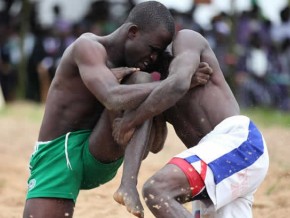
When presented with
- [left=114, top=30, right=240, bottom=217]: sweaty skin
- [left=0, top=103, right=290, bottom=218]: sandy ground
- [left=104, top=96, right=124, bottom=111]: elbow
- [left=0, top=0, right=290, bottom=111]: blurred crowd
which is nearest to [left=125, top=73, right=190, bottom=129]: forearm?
[left=114, top=30, right=240, bottom=217]: sweaty skin

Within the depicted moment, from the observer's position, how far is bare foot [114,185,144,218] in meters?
5.05

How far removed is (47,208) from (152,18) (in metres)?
1.32

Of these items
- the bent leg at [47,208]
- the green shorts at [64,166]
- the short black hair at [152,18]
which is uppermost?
the short black hair at [152,18]

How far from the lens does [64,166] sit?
18.4ft

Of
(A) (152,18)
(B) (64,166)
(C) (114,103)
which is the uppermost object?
(A) (152,18)

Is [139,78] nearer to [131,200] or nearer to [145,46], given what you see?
[145,46]

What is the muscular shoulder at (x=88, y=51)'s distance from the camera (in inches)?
212

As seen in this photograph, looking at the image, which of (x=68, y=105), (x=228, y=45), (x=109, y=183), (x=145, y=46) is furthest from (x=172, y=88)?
(x=228, y=45)

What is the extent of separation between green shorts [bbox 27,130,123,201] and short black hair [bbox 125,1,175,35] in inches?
29.7

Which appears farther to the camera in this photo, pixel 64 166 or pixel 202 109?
pixel 64 166

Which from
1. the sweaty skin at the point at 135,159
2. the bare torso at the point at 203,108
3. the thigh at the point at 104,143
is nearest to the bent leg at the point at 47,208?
the thigh at the point at 104,143

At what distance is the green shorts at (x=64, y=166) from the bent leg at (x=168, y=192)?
2.25 feet

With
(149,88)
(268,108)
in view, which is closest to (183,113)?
(149,88)

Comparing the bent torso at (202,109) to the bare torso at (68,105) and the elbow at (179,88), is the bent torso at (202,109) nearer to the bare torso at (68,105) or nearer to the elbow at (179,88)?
the elbow at (179,88)
